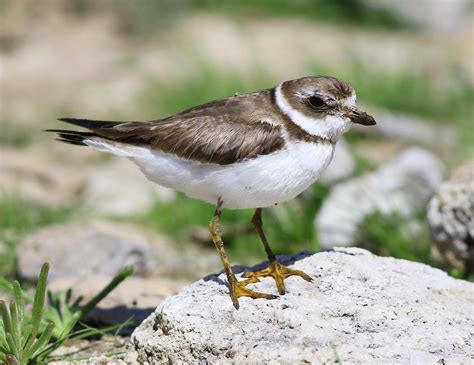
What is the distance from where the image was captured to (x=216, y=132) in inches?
175

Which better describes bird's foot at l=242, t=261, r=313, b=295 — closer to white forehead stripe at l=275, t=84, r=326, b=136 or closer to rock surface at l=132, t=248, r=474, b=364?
rock surface at l=132, t=248, r=474, b=364

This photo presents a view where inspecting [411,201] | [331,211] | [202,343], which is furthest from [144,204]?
[202,343]

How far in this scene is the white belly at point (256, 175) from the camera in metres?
4.26

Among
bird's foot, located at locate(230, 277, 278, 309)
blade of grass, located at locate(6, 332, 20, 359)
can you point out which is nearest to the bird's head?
bird's foot, located at locate(230, 277, 278, 309)

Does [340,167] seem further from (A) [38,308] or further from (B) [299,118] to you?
(A) [38,308]

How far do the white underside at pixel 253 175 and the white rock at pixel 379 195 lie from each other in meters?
2.34

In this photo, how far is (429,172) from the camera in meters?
7.83

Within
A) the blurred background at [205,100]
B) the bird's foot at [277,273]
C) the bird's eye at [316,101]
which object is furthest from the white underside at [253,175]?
the blurred background at [205,100]

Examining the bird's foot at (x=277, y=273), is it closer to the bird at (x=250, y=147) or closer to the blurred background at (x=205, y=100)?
the bird at (x=250, y=147)

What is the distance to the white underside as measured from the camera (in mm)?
4262

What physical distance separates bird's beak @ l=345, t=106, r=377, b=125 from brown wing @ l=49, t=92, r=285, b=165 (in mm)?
419

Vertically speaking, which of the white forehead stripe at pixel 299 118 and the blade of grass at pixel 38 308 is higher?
the white forehead stripe at pixel 299 118

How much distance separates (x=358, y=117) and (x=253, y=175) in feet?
2.32

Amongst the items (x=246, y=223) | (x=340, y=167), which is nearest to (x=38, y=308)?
(x=246, y=223)
